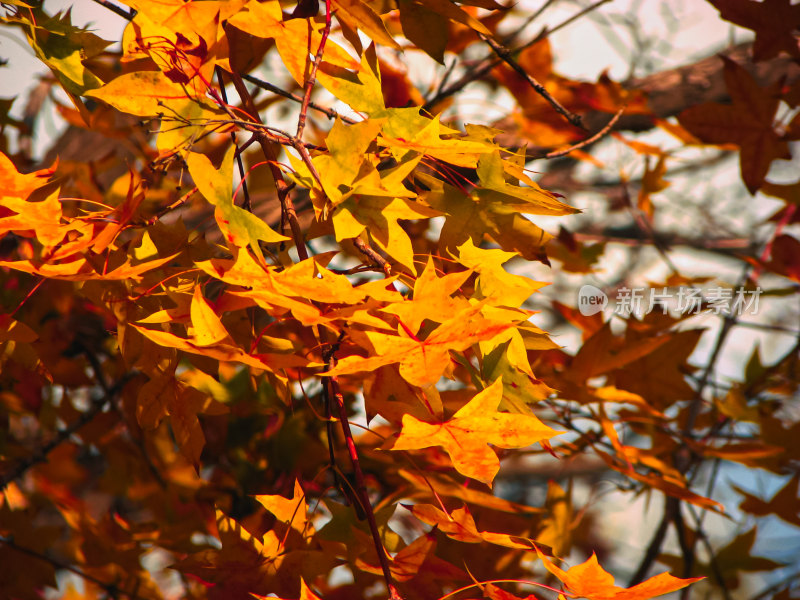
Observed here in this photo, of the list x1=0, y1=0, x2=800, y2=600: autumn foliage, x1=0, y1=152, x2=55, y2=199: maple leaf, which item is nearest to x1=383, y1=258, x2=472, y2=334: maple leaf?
x1=0, y1=0, x2=800, y2=600: autumn foliage

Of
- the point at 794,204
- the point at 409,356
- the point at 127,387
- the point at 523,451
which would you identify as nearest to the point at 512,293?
the point at 409,356

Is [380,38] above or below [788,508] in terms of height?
above

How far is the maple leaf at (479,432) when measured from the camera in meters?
0.37

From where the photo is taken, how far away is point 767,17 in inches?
30.0

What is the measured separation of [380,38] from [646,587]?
1.40ft

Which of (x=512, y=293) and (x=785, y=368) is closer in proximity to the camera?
(x=512, y=293)

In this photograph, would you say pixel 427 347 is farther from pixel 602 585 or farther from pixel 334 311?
pixel 602 585

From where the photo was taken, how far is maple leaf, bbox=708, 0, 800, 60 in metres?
0.76

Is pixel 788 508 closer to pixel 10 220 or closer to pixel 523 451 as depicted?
pixel 523 451

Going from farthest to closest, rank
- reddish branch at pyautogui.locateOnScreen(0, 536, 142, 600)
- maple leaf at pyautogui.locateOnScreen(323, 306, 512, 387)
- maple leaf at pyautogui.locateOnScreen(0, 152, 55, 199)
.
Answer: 1. reddish branch at pyautogui.locateOnScreen(0, 536, 142, 600)
2. maple leaf at pyautogui.locateOnScreen(0, 152, 55, 199)
3. maple leaf at pyautogui.locateOnScreen(323, 306, 512, 387)

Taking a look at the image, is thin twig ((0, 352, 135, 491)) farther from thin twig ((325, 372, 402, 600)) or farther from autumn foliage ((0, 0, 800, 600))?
thin twig ((325, 372, 402, 600))

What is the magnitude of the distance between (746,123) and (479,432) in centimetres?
70

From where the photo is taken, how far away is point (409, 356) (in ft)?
1.16

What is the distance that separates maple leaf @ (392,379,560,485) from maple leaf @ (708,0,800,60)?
2.14ft
